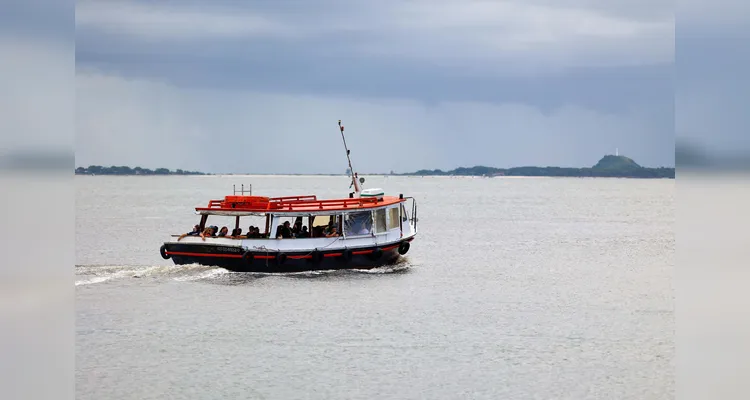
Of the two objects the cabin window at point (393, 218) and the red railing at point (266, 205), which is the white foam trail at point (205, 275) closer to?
the red railing at point (266, 205)

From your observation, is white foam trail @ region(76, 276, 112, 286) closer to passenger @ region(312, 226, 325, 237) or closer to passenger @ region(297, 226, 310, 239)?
passenger @ region(297, 226, 310, 239)

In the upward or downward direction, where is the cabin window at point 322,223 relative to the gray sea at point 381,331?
upward

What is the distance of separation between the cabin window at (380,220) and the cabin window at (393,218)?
0.46 m

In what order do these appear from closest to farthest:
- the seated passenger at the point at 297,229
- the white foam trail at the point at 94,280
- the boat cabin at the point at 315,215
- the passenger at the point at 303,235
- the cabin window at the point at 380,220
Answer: the white foam trail at the point at 94,280
the boat cabin at the point at 315,215
the passenger at the point at 303,235
the seated passenger at the point at 297,229
the cabin window at the point at 380,220

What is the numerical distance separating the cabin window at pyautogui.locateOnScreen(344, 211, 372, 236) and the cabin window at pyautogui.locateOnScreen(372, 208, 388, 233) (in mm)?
438

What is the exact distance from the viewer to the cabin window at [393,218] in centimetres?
4700

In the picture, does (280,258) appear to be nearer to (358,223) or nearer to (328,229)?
(328,229)

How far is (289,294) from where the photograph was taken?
40.2 metres

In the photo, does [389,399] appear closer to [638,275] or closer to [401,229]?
[401,229]

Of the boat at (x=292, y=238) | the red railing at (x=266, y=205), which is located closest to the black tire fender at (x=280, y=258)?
the boat at (x=292, y=238)

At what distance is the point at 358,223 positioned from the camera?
4534cm

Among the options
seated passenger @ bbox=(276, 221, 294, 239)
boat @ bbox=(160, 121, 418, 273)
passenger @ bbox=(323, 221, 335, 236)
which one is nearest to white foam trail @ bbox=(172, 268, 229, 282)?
boat @ bbox=(160, 121, 418, 273)
